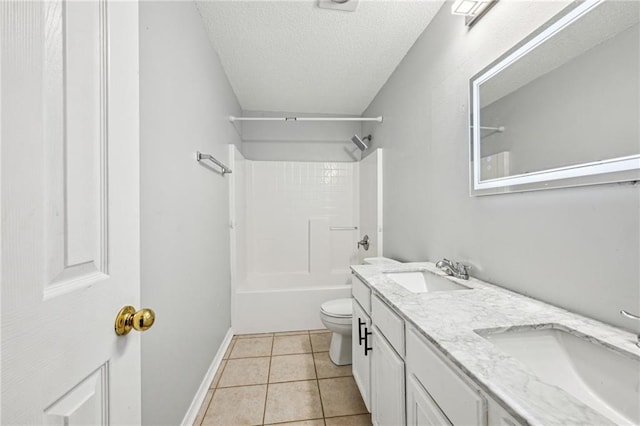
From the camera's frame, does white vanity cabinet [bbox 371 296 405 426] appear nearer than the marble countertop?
No

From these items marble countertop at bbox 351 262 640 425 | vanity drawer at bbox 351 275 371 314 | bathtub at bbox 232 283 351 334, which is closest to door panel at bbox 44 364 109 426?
marble countertop at bbox 351 262 640 425

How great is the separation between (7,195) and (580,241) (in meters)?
1.34

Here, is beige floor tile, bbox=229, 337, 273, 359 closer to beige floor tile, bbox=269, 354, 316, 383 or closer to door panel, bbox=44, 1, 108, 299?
beige floor tile, bbox=269, 354, 316, 383

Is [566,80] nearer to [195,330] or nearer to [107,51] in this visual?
[107,51]

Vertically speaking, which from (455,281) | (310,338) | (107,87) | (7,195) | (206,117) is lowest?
(310,338)

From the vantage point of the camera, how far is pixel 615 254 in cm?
73

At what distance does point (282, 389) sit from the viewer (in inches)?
65.9

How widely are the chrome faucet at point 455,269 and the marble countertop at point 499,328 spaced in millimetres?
59

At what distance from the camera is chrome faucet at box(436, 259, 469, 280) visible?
1252mm

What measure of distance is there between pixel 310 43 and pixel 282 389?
93.9 inches

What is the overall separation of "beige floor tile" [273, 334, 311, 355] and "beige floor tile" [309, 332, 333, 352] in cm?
5

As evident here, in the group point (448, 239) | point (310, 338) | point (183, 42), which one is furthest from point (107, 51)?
point (310, 338)

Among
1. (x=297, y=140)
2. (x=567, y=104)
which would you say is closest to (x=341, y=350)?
(x=567, y=104)

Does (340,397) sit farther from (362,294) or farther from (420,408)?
(420,408)
